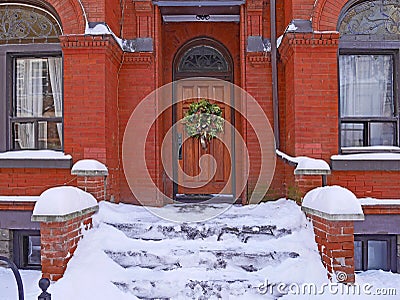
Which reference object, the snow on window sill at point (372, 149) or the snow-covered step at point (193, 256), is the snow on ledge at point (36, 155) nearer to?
the snow-covered step at point (193, 256)

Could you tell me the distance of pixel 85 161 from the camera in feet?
18.1

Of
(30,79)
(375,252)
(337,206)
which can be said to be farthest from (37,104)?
(375,252)

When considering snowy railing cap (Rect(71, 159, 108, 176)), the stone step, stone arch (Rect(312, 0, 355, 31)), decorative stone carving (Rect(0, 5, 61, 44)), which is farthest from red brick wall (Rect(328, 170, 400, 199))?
decorative stone carving (Rect(0, 5, 61, 44))

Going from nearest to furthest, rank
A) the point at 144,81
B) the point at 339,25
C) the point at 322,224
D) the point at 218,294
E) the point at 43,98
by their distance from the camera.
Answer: the point at 218,294, the point at 322,224, the point at 339,25, the point at 43,98, the point at 144,81

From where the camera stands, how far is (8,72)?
630 centimetres

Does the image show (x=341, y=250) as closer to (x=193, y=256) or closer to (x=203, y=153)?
(x=193, y=256)

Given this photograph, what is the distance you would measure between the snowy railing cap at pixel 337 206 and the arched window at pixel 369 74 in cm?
175

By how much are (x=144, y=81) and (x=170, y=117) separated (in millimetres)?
1085

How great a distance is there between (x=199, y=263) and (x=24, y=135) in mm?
3572

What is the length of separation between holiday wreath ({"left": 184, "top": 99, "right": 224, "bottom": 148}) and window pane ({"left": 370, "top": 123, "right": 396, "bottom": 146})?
2587 millimetres

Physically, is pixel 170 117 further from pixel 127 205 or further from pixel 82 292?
pixel 82 292

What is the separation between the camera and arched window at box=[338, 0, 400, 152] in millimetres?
6031

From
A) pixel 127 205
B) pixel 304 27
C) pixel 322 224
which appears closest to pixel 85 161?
pixel 127 205

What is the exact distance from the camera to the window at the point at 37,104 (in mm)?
6281
